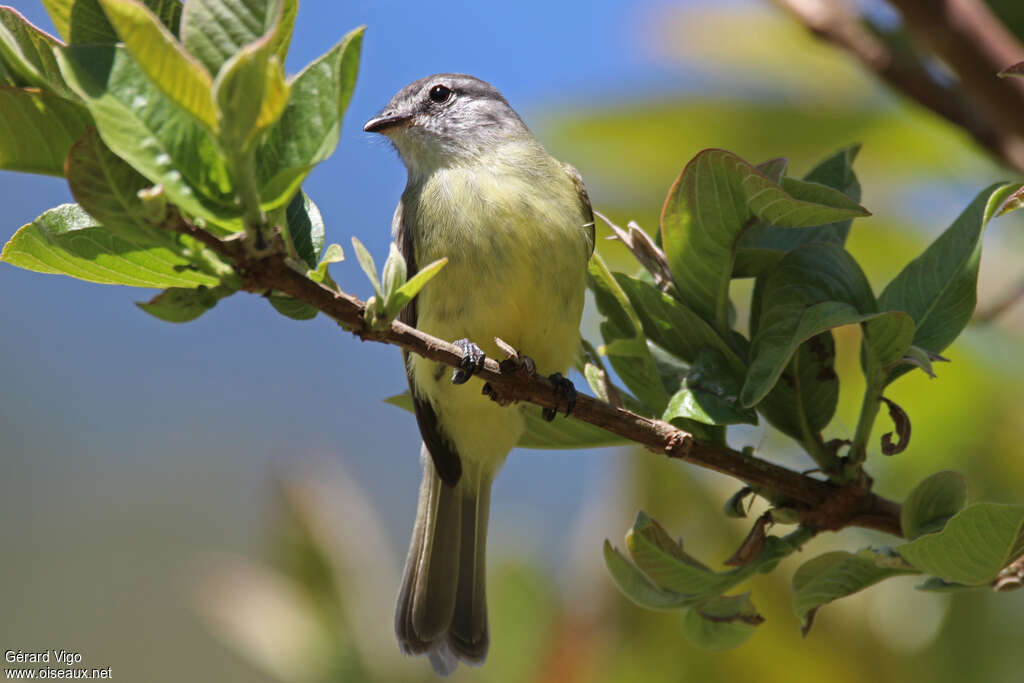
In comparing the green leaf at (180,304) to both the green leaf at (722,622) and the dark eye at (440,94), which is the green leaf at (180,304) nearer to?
the green leaf at (722,622)

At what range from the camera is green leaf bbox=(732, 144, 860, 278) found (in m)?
1.93

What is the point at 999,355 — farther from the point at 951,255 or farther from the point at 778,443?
the point at 951,255

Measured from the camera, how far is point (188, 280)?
4.82 ft

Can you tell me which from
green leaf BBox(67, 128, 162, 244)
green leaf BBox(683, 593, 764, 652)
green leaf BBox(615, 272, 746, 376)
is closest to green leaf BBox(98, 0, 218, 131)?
green leaf BBox(67, 128, 162, 244)

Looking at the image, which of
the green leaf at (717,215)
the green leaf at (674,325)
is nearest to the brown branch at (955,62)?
the green leaf at (717,215)

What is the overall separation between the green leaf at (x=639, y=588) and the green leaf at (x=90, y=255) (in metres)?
0.87

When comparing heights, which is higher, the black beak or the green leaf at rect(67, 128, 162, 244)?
the green leaf at rect(67, 128, 162, 244)

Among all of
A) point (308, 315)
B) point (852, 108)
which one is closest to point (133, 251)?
point (308, 315)

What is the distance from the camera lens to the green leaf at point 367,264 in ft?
4.55

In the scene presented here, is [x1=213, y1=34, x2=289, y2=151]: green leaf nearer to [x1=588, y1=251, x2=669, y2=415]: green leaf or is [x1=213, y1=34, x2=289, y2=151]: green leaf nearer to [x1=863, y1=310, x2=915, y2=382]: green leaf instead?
[x1=588, y1=251, x2=669, y2=415]: green leaf

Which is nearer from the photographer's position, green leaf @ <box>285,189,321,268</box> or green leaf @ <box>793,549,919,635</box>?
green leaf @ <box>285,189,321,268</box>

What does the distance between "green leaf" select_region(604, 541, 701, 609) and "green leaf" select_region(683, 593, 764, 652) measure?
0.11 meters

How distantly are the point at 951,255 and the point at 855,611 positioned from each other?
104 cm

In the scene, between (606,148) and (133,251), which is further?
(606,148)
